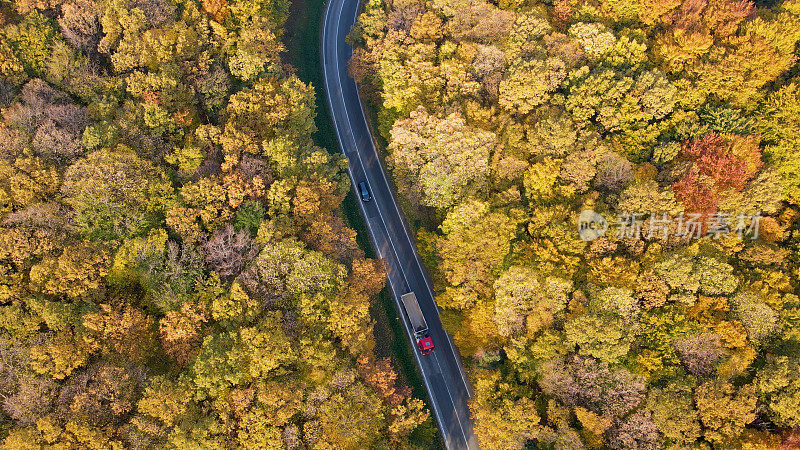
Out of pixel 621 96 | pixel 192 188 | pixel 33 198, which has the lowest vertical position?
pixel 621 96

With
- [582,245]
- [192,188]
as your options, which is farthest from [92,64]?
[582,245]

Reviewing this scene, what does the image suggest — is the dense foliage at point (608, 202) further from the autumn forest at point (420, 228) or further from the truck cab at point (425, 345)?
the truck cab at point (425, 345)

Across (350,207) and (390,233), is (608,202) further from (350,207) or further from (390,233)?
(350,207)

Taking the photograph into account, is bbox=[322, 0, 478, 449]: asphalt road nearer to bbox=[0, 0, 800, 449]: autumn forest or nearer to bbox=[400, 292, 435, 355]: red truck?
bbox=[400, 292, 435, 355]: red truck

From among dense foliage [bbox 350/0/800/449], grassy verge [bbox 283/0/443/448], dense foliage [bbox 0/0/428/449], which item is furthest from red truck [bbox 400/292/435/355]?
dense foliage [bbox 0/0/428/449]

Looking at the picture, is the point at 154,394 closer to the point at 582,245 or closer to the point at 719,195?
the point at 582,245
